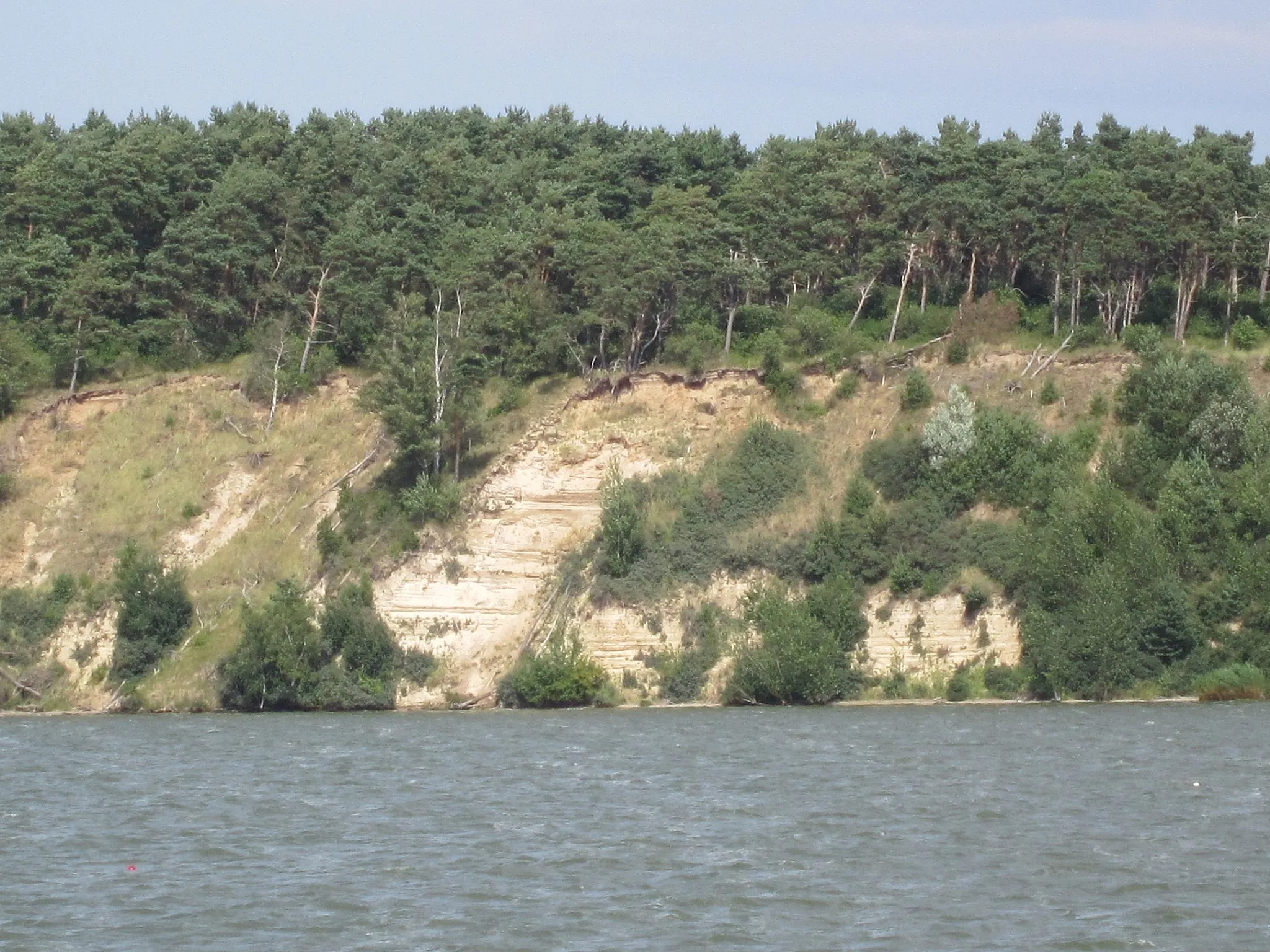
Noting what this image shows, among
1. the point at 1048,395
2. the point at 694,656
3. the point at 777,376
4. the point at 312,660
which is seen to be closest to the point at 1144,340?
→ the point at 1048,395

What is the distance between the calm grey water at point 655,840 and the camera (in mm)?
23047

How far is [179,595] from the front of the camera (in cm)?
6153

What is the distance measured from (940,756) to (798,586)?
807 inches

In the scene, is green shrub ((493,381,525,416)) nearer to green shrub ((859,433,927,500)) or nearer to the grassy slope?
the grassy slope

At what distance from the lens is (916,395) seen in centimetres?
6600

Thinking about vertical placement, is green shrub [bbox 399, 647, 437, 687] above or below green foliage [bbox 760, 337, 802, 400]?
below

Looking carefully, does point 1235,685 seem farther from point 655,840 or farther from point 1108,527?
point 655,840

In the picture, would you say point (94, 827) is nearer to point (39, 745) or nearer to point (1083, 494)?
point (39, 745)

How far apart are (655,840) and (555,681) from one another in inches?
1143

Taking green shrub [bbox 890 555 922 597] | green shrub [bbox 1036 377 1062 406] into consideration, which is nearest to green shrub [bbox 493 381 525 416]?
green shrub [bbox 890 555 922 597]

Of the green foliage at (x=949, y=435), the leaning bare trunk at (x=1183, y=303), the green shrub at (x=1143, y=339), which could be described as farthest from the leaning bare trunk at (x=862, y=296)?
the leaning bare trunk at (x=1183, y=303)

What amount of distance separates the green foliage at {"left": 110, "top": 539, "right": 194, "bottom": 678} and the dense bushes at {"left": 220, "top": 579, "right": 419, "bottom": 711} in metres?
2.67

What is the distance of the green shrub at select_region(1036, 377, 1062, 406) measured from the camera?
215 ft

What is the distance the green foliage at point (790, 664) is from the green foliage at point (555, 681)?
4461 mm
